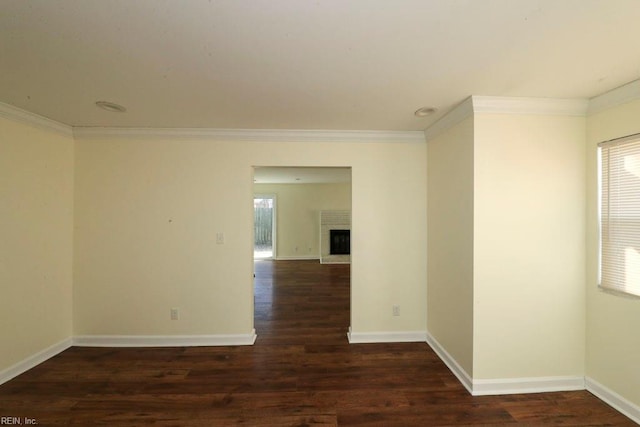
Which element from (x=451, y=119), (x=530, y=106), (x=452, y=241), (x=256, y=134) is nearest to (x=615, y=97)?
(x=530, y=106)

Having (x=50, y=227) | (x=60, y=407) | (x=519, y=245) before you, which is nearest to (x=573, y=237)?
(x=519, y=245)

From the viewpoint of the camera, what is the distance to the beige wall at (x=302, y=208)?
738 cm

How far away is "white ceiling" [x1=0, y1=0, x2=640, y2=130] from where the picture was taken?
1.07 metres

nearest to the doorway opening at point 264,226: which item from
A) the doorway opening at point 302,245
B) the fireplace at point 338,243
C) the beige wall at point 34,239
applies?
the doorway opening at point 302,245

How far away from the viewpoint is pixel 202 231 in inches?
104

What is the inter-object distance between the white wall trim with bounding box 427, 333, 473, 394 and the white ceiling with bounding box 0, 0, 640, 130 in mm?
2218

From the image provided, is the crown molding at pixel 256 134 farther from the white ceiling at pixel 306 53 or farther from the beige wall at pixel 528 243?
the beige wall at pixel 528 243

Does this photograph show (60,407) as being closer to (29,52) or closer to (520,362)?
(29,52)

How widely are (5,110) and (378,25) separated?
2972 mm

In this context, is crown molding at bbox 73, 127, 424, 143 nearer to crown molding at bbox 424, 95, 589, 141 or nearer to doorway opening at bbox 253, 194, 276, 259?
crown molding at bbox 424, 95, 589, 141

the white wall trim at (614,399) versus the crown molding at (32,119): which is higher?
the crown molding at (32,119)

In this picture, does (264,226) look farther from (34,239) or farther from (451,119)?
(451,119)

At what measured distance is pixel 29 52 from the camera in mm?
1343

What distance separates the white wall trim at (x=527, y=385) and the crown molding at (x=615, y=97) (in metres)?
2.12
